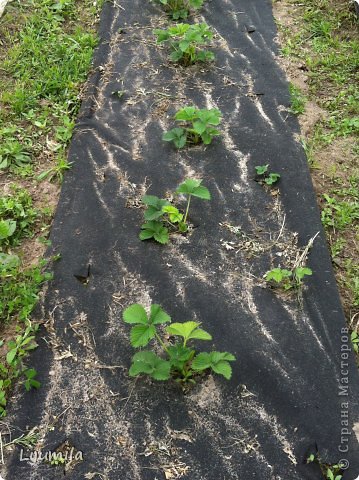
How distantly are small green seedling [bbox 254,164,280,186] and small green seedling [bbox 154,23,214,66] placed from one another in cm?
130

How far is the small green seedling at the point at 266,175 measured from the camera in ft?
10.1

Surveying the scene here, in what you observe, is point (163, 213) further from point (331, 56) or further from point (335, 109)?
point (331, 56)

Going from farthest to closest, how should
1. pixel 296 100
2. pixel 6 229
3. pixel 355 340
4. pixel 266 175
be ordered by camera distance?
pixel 296 100 < pixel 266 175 < pixel 6 229 < pixel 355 340

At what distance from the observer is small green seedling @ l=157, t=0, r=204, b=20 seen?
4480 mm

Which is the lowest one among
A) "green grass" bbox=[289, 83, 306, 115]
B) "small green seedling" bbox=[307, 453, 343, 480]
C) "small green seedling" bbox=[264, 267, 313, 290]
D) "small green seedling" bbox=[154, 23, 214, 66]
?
"small green seedling" bbox=[307, 453, 343, 480]

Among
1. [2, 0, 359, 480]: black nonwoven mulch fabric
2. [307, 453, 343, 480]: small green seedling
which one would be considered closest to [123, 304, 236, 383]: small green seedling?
[2, 0, 359, 480]: black nonwoven mulch fabric

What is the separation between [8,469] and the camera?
198cm

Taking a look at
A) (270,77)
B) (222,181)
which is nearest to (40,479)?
(222,181)

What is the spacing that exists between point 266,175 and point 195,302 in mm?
→ 1051

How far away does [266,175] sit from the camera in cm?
315

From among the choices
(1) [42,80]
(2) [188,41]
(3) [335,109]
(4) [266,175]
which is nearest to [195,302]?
(4) [266,175]

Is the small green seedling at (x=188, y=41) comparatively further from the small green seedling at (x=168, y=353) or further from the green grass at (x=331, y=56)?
the small green seedling at (x=168, y=353)

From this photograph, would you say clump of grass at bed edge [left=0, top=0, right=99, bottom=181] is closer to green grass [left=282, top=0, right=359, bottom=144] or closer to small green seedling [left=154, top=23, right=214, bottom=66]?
small green seedling [left=154, top=23, right=214, bottom=66]

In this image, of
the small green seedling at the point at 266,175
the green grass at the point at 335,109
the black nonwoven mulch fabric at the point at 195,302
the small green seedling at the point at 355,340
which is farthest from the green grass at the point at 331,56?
the small green seedling at the point at 355,340
